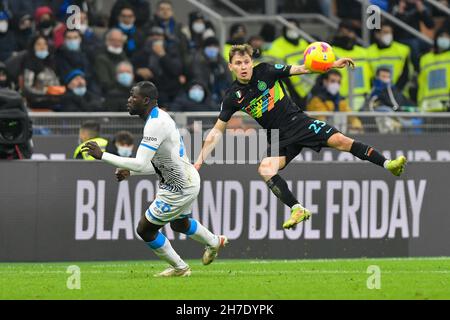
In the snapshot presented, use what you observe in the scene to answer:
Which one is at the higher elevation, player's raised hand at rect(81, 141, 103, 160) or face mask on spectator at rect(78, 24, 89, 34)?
face mask on spectator at rect(78, 24, 89, 34)

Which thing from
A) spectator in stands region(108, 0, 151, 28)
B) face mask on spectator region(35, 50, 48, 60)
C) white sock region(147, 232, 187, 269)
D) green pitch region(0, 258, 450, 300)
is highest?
spectator in stands region(108, 0, 151, 28)

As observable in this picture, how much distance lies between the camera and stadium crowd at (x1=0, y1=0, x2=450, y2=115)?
20.7m

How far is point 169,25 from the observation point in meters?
22.3

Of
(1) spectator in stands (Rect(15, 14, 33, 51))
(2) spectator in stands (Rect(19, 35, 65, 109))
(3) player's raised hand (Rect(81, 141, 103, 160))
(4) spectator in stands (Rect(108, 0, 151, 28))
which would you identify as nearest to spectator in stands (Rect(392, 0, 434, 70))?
(4) spectator in stands (Rect(108, 0, 151, 28))

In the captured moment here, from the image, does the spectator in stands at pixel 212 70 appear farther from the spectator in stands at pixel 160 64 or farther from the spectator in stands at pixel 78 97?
the spectator in stands at pixel 78 97

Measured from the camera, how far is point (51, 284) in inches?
522

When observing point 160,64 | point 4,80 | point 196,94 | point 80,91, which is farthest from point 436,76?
point 4,80

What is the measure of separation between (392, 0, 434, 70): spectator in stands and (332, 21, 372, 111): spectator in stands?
1400mm

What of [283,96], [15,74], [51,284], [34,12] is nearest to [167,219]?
[51,284]

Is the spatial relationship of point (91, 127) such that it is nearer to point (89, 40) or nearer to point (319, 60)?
point (89, 40)

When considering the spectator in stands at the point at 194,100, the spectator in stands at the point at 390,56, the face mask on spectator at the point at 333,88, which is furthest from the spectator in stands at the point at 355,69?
the spectator in stands at the point at 194,100

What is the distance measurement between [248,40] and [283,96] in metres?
7.75

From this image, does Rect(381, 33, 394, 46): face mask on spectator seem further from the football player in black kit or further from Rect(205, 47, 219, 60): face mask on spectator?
the football player in black kit

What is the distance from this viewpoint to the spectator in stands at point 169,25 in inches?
863
